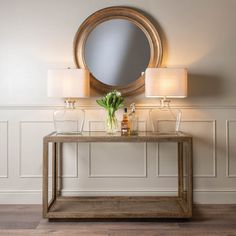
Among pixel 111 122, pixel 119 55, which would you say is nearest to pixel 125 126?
pixel 111 122

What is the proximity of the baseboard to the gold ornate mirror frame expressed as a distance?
38.3 inches

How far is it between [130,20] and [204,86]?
93 centimetres

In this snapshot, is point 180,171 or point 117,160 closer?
point 180,171

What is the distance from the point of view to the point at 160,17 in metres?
2.95

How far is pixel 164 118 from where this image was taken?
2980 millimetres

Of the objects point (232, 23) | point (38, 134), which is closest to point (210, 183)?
point (232, 23)

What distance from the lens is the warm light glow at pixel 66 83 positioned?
268 cm

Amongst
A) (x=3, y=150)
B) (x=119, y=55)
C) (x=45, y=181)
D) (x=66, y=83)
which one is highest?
(x=119, y=55)

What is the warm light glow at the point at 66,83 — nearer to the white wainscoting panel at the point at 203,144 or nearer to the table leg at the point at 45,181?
the table leg at the point at 45,181

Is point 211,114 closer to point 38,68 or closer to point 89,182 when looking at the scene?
point 89,182

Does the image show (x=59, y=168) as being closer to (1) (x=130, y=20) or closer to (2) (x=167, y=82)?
(2) (x=167, y=82)

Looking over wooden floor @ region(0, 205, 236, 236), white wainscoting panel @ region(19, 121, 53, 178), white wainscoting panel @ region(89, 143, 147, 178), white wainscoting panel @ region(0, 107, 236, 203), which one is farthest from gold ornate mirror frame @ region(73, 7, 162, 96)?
wooden floor @ region(0, 205, 236, 236)

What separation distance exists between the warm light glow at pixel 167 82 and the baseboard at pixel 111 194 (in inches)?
38.8

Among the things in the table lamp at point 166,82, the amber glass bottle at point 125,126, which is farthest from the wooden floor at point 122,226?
the table lamp at point 166,82
